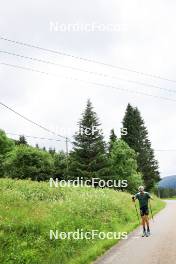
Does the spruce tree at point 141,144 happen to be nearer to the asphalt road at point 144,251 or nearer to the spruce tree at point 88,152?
the spruce tree at point 88,152

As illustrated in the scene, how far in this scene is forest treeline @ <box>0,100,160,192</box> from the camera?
6194 cm

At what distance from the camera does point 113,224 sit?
22.5 m

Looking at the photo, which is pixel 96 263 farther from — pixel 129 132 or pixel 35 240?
pixel 129 132

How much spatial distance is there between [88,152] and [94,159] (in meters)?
1.51

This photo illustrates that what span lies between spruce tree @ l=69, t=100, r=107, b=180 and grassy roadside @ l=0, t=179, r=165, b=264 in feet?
114

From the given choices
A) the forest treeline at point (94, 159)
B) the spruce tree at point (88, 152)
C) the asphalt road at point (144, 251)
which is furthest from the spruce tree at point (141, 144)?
the asphalt road at point (144, 251)

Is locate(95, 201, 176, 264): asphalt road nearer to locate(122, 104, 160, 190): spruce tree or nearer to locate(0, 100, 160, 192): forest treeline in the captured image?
locate(0, 100, 160, 192): forest treeline

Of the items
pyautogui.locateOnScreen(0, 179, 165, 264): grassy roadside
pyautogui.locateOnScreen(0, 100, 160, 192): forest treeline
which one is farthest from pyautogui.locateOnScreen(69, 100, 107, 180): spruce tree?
pyautogui.locateOnScreen(0, 179, 165, 264): grassy roadside

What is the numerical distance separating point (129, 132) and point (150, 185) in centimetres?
985

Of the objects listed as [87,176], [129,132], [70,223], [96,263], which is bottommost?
[96,263]

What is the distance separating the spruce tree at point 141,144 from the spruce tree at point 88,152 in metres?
15.4

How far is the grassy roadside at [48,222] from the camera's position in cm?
1353

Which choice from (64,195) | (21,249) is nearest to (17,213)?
(21,249)

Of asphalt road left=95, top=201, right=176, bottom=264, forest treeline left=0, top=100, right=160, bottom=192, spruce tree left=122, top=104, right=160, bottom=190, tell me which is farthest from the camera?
spruce tree left=122, top=104, right=160, bottom=190
